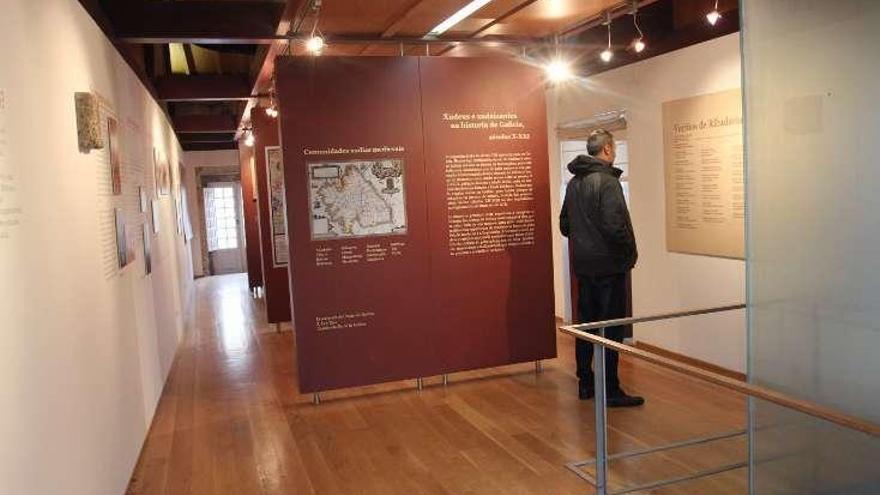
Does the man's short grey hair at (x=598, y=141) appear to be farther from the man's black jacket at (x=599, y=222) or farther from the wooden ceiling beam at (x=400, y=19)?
the wooden ceiling beam at (x=400, y=19)

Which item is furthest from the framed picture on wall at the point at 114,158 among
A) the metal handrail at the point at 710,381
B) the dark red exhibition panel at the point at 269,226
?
the dark red exhibition panel at the point at 269,226

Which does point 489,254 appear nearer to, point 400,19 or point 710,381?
point 400,19

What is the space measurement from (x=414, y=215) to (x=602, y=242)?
1392 millimetres

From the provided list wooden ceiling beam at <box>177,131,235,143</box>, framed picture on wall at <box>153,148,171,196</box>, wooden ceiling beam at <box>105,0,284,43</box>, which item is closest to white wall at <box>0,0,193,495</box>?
wooden ceiling beam at <box>105,0,284,43</box>

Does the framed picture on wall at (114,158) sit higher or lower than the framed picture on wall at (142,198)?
higher

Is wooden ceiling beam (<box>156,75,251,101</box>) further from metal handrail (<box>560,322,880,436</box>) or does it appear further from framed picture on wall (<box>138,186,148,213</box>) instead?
metal handrail (<box>560,322,880,436</box>)

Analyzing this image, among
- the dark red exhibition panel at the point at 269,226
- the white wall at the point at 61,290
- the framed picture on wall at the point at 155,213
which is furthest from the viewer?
the dark red exhibition panel at the point at 269,226

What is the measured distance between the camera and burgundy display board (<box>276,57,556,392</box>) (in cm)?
530

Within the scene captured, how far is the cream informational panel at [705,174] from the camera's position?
214 inches

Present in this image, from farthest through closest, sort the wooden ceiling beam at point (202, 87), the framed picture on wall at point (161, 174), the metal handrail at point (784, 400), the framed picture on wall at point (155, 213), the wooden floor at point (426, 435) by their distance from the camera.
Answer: the wooden ceiling beam at point (202, 87)
the framed picture on wall at point (161, 174)
the framed picture on wall at point (155, 213)
the wooden floor at point (426, 435)
the metal handrail at point (784, 400)

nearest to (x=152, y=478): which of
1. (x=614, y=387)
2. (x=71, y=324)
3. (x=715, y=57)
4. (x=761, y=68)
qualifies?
(x=71, y=324)

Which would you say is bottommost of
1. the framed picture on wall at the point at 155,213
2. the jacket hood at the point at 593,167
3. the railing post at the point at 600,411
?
the railing post at the point at 600,411

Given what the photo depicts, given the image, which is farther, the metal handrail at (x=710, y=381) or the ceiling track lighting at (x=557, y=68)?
the ceiling track lighting at (x=557, y=68)

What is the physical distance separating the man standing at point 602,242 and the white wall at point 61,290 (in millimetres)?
2949
